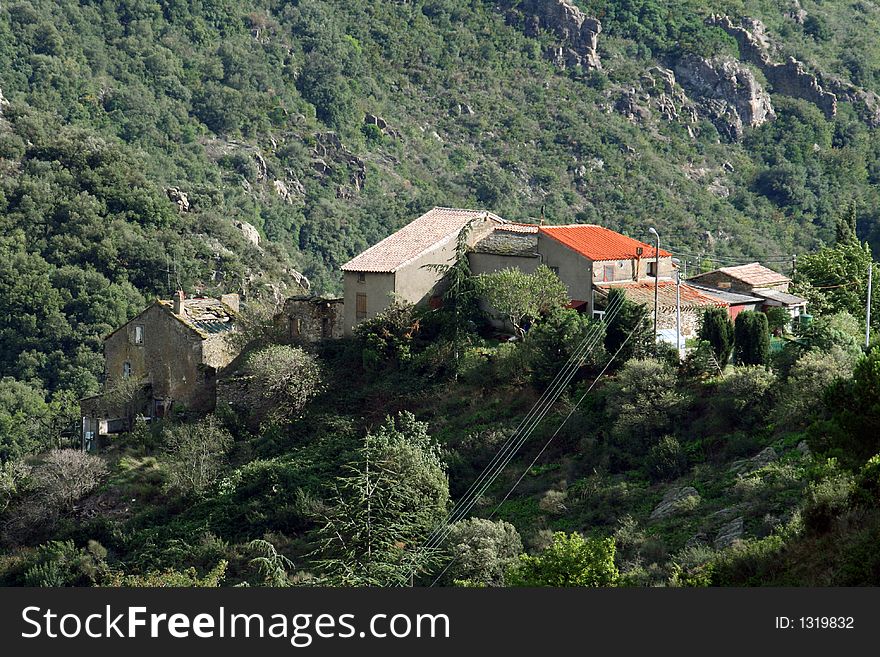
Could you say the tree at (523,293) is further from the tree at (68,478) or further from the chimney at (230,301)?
the tree at (68,478)

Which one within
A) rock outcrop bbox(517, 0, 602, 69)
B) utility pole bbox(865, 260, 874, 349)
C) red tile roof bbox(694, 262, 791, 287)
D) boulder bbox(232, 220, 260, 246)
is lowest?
utility pole bbox(865, 260, 874, 349)

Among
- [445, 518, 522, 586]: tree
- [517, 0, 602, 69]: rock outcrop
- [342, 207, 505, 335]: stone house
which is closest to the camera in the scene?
[445, 518, 522, 586]: tree

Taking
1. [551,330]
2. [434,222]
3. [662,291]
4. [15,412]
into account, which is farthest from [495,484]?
[15,412]

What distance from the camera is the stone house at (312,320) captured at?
4100 centimetres

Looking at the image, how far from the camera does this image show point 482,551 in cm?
2902

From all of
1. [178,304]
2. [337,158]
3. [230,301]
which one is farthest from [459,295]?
[337,158]

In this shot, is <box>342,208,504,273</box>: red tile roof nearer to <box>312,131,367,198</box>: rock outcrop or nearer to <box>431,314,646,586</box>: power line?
<box>431,314,646,586</box>: power line

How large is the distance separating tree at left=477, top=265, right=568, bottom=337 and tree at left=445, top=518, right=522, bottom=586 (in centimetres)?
910

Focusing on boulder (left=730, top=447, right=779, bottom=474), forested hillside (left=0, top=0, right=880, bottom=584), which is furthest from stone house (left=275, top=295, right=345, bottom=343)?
boulder (left=730, top=447, right=779, bottom=474)

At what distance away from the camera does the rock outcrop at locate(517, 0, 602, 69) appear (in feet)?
331

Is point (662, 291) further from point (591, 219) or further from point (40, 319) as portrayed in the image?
point (591, 219)

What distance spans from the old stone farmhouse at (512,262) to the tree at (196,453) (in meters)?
5.03

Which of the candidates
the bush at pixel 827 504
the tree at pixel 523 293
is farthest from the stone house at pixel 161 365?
the bush at pixel 827 504

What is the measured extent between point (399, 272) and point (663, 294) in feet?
23.7
